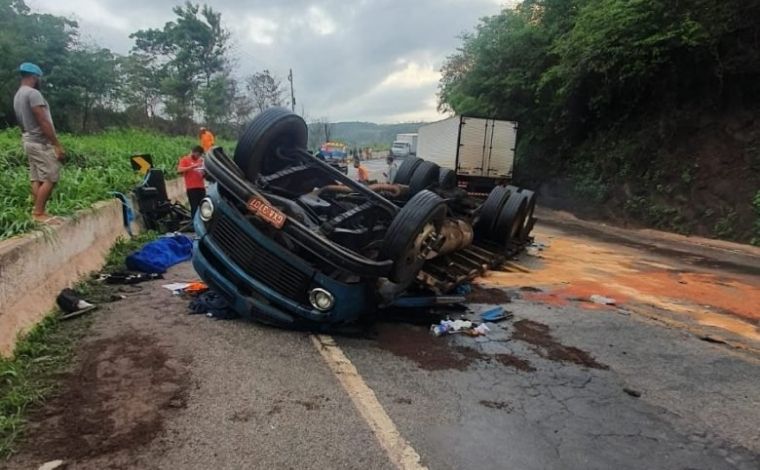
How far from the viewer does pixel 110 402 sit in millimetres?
3168

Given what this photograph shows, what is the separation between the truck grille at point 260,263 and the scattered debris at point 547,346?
6.70 ft

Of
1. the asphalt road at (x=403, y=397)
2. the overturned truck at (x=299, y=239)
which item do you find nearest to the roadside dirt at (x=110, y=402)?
the asphalt road at (x=403, y=397)

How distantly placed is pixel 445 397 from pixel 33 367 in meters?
2.72

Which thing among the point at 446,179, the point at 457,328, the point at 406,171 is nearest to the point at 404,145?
the point at 406,171

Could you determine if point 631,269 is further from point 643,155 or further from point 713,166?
point 643,155

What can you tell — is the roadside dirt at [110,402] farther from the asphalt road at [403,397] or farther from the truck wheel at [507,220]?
the truck wheel at [507,220]

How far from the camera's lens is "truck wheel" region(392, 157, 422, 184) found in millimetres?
8805

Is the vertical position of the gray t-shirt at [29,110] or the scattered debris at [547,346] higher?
the gray t-shirt at [29,110]

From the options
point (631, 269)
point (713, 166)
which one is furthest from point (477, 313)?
point (713, 166)

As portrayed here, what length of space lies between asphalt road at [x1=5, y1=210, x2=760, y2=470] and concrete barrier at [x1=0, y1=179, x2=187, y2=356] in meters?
0.48

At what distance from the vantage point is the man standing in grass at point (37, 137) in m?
5.29

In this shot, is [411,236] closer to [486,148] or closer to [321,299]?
[321,299]

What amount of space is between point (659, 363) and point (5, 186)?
6599 mm

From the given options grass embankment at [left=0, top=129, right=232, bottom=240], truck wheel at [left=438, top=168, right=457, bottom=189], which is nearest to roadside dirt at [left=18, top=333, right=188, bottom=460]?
grass embankment at [left=0, top=129, right=232, bottom=240]
